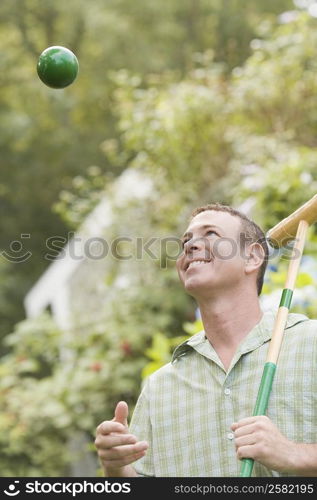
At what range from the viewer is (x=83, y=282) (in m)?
8.66

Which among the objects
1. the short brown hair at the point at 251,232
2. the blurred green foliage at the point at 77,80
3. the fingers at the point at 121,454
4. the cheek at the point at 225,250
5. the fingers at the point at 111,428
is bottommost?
the fingers at the point at 121,454

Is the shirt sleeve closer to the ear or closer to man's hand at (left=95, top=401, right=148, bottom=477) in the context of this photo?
man's hand at (left=95, top=401, right=148, bottom=477)

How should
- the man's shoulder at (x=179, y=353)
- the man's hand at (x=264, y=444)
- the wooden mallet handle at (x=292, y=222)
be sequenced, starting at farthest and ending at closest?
the wooden mallet handle at (x=292, y=222) → the man's shoulder at (x=179, y=353) → the man's hand at (x=264, y=444)

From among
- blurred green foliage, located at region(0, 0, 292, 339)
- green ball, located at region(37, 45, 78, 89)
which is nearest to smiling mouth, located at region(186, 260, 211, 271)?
green ball, located at region(37, 45, 78, 89)

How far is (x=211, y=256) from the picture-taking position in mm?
2379

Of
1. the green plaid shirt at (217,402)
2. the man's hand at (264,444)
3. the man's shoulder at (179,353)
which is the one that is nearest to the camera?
the man's hand at (264,444)

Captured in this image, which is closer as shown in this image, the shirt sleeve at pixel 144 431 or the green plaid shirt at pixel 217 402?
the green plaid shirt at pixel 217 402

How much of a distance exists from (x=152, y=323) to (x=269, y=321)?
440cm

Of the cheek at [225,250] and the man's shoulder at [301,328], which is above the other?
the cheek at [225,250]

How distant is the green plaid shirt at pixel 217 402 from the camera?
217 centimetres

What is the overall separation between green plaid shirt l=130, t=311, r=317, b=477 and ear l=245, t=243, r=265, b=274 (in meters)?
0.16

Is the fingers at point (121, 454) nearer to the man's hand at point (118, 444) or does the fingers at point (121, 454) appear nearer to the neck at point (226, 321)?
the man's hand at point (118, 444)

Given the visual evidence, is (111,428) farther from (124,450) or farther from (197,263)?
(197,263)

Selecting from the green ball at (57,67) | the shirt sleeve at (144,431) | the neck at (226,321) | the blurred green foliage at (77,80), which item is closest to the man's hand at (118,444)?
the shirt sleeve at (144,431)
